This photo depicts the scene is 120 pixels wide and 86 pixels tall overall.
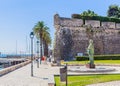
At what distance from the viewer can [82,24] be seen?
53.4 meters

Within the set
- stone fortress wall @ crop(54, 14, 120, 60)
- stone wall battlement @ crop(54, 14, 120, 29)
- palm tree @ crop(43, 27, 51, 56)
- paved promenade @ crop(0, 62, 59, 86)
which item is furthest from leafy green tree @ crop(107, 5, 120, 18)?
paved promenade @ crop(0, 62, 59, 86)

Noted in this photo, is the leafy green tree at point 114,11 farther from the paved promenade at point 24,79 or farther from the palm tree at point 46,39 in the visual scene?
the paved promenade at point 24,79

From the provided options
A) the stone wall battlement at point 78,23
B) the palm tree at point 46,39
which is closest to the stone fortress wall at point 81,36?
the stone wall battlement at point 78,23

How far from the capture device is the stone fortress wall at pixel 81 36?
51984mm

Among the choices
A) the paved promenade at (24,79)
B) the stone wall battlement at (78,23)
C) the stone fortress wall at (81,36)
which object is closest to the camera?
the paved promenade at (24,79)

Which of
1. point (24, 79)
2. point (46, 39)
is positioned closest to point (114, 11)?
point (46, 39)

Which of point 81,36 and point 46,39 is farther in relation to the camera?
point 46,39

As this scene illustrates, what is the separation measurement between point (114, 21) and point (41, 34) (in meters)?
22.2

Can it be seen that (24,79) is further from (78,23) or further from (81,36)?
(81,36)

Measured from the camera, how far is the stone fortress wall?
2047 inches

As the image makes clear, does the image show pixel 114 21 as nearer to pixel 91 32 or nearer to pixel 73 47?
pixel 91 32

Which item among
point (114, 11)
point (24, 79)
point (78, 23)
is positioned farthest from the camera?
point (114, 11)

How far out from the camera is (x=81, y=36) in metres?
53.9

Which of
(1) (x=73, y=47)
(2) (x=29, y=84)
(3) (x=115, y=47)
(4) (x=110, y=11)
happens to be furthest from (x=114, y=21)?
(2) (x=29, y=84)
